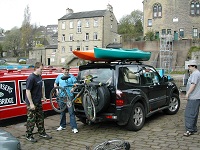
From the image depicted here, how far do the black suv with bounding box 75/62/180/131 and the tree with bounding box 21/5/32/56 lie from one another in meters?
79.4

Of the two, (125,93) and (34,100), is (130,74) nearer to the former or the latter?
(125,93)

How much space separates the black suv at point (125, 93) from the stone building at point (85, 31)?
49886 mm

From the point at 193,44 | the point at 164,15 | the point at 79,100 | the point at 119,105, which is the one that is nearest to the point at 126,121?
the point at 119,105

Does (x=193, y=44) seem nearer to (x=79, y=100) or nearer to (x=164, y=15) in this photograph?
(x=164, y=15)

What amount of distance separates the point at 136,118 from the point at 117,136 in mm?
809

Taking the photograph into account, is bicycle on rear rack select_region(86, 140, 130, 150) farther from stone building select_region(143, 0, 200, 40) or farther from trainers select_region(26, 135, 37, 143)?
stone building select_region(143, 0, 200, 40)

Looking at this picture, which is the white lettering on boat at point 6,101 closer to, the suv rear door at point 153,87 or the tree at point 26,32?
the suv rear door at point 153,87

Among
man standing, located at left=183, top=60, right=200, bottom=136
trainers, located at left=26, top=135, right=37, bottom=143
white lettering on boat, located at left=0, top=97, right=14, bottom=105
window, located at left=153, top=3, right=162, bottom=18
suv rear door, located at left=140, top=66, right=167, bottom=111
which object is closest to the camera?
trainers, located at left=26, top=135, right=37, bottom=143

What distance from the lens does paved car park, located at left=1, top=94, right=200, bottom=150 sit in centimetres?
603

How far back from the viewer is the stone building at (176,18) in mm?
44344

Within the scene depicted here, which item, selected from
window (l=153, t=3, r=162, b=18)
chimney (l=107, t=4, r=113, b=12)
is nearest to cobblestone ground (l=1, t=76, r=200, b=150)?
window (l=153, t=3, r=162, b=18)


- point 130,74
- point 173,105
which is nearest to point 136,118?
point 130,74

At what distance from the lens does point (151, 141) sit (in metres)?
6.30

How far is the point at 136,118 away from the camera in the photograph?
7.13m
